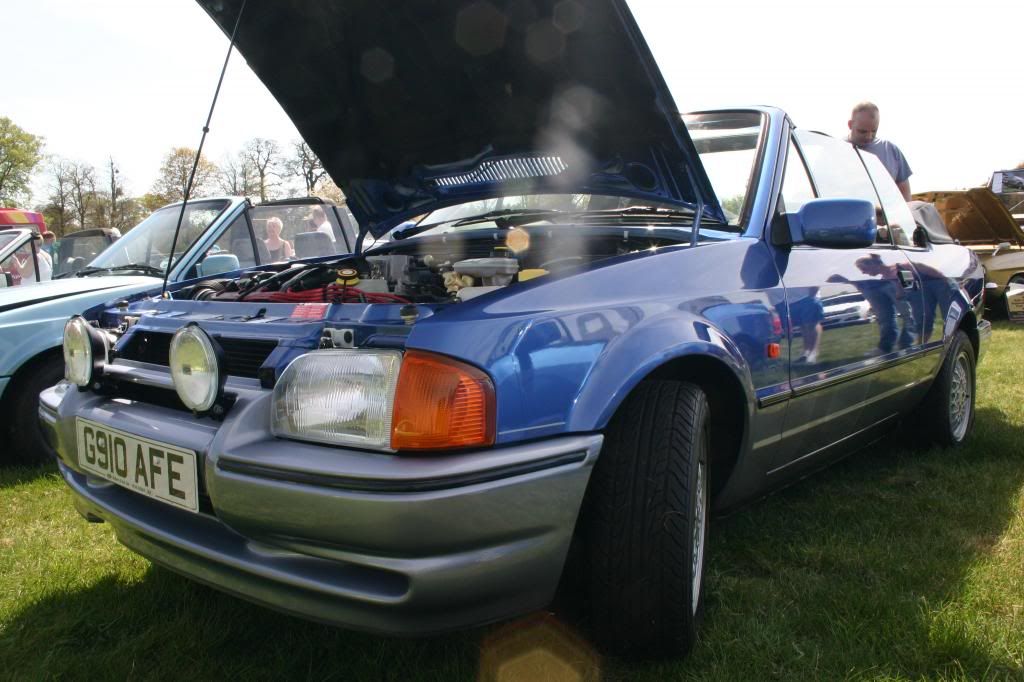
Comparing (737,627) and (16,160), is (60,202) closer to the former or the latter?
(16,160)

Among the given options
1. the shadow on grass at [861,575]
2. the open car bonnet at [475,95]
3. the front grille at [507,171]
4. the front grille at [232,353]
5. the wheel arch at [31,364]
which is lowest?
the shadow on grass at [861,575]

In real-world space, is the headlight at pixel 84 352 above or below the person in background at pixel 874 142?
below

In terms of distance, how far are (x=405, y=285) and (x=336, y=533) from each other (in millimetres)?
1178

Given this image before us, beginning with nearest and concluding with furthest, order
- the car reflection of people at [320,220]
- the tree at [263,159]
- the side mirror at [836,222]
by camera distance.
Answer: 1. the side mirror at [836,222]
2. the car reflection of people at [320,220]
3. the tree at [263,159]

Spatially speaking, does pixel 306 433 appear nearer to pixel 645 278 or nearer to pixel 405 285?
pixel 645 278

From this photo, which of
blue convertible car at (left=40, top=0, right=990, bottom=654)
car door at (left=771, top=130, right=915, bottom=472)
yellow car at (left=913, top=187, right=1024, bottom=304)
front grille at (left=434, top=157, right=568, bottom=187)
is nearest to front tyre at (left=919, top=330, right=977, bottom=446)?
blue convertible car at (left=40, top=0, right=990, bottom=654)

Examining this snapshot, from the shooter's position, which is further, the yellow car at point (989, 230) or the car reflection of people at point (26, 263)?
the yellow car at point (989, 230)

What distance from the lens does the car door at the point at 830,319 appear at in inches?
89.7

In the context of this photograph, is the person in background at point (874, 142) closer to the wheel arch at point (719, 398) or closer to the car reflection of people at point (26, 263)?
the wheel arch at point (719, 398)

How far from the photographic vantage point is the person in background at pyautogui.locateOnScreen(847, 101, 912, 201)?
5.01 metres

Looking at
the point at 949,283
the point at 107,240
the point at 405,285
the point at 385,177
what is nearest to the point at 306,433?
the point at 405,285

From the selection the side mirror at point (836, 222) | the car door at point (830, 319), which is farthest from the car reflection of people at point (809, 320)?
the side mirror at point (836, 222)

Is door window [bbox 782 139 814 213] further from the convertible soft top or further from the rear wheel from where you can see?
the rear wheel

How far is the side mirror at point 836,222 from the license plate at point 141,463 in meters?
1.81
